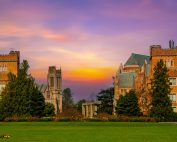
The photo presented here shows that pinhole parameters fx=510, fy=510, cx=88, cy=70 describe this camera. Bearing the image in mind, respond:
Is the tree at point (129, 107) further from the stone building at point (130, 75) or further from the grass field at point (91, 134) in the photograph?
the grass field at point (91, 134)

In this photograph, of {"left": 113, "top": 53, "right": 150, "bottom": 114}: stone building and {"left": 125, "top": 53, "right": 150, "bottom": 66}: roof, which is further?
{"left": 125, "top": 53, "right": 150, "bottom": 66}: roof

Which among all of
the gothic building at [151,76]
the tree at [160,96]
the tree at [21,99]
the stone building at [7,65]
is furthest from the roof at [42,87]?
the tree at [160,96]

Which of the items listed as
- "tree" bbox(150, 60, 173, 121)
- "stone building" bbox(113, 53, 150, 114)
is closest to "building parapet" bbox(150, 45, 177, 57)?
"stone building" bbox(113, 53, 150, 114)

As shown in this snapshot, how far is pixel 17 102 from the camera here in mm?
66562

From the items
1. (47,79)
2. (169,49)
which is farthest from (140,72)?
(47,79)

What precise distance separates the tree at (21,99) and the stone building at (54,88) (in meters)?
88.5

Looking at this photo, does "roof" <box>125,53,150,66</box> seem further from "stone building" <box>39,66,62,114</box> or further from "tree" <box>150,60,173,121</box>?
"stone building" <box>39,66,62,114</box>

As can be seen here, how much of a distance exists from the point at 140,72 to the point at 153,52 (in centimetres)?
1192

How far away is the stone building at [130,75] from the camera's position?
87875 mm

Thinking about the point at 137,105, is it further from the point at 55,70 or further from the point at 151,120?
the point at 55,70

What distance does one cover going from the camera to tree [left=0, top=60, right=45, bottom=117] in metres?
66.1

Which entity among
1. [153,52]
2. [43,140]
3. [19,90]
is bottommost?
[43,140]

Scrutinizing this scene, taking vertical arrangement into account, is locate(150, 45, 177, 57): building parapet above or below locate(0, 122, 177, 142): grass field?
above

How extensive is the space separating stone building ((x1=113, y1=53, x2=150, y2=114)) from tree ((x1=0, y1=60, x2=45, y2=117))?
2234 centimetres
